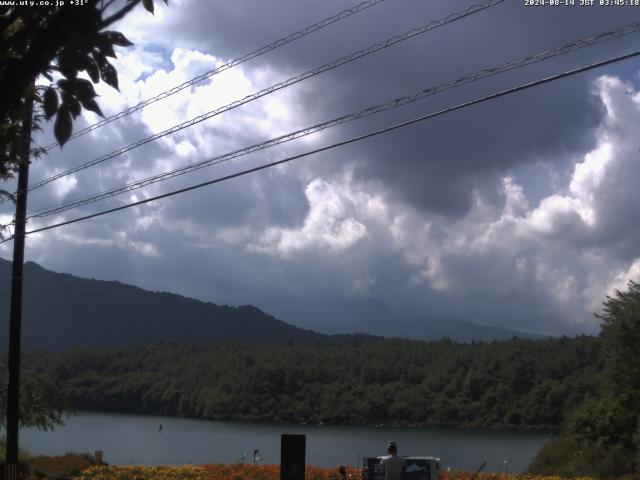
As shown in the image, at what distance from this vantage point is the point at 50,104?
4672mm

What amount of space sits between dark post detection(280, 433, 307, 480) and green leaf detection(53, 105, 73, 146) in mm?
8598

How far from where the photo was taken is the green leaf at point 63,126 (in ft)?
15.1

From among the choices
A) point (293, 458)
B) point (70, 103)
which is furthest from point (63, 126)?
point (293, 458)

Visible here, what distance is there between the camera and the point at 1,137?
6250 mm

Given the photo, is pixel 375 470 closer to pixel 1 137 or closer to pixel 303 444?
pixel 303 444

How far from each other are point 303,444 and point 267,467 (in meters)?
8.36

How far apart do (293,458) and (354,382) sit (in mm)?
92900

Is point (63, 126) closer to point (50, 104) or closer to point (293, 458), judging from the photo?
point (50, 104)

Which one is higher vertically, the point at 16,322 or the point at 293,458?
the point at 16,322

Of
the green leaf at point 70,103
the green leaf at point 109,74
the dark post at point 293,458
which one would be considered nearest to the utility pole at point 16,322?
the dark post at point 293,458

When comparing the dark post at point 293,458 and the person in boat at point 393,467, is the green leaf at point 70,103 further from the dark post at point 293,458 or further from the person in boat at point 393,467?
the person in boat at point 393,467

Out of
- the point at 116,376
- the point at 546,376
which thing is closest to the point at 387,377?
the point at 546,376

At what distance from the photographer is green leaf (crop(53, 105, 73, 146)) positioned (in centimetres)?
462

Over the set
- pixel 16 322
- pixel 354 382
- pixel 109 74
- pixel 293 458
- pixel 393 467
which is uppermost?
pixel 109 74
